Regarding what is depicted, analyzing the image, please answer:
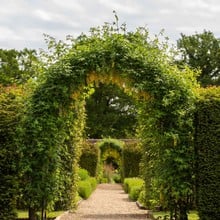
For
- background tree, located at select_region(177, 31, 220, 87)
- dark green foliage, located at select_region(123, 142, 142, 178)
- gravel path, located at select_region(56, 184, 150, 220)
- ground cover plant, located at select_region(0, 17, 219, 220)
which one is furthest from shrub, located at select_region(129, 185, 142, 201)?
background tree, located at select_region(177, 31, 220, 87)

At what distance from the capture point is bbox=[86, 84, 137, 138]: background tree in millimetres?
50531

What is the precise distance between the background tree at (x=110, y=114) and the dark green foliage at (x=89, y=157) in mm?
16783

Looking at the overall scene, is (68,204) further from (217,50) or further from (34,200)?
(217,50)

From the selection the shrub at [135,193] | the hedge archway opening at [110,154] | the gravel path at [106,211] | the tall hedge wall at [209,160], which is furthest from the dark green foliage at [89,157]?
the tall hedge wall at [209,160]

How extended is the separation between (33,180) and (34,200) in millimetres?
400

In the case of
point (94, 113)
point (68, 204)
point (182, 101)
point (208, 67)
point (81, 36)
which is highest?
point (208, 67)

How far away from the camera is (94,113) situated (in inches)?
2036

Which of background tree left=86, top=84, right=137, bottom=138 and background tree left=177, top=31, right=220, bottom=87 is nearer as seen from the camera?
background tree left=86, top=84, right=137, bottom=138

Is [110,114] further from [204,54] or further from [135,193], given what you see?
[135,193]

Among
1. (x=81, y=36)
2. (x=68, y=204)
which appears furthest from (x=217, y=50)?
(x=81, y=36)

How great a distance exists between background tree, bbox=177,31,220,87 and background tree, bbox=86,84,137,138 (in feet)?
25.0

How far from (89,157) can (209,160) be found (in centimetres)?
2139

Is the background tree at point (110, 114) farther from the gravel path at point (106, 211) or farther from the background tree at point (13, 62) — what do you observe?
the gravel path at point (106, 211)

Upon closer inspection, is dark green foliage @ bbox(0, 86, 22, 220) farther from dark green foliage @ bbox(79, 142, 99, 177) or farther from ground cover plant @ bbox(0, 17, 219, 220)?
dark green foliage @ bbox(79, 142, 99, 177)
